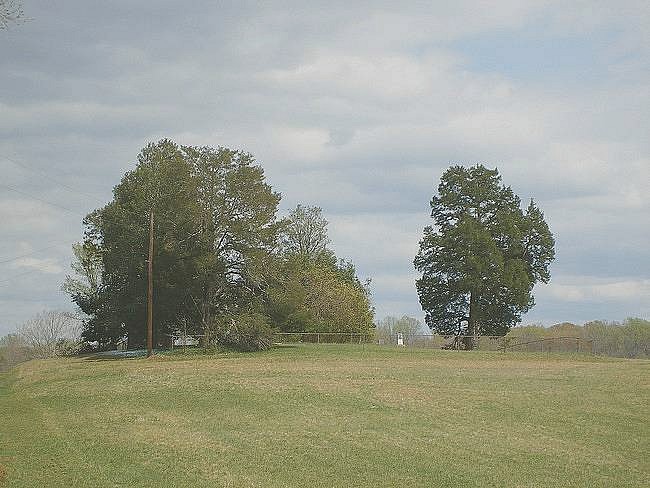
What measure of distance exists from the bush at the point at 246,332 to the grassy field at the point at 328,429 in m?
14.2

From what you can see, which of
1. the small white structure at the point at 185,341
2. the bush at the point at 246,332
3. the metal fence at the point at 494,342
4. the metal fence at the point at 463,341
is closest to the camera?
the bush at the point at 246,332

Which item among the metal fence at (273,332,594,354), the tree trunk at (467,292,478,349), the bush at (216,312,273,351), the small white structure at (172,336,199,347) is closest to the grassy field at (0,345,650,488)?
the bush at (216,312,273,351)

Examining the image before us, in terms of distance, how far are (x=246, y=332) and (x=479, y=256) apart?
24.6 m

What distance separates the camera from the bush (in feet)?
170

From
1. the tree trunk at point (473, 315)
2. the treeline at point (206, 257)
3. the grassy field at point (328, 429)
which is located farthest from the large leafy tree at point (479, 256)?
the grassy field at point (328, 429)

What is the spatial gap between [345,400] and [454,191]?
159 ft

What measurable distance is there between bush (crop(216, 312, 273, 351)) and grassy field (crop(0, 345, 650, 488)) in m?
14.2

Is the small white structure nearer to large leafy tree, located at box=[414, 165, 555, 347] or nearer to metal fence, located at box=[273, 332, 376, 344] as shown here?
metal fence, located at box=[273, 332, 376, 344]

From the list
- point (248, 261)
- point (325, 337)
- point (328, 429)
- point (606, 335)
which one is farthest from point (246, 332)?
point (606, 335)

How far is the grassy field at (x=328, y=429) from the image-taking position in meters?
15.4

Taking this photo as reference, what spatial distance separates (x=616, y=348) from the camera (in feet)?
220

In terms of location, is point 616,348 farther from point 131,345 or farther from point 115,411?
point 115,411

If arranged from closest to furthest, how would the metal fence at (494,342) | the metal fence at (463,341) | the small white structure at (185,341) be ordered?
the small white structure at (185,341) → the metal fence at (494,342) → the metal fence at (463,341)

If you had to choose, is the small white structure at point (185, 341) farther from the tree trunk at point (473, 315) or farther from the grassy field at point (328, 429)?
the tree trunk at point (473, 315)
